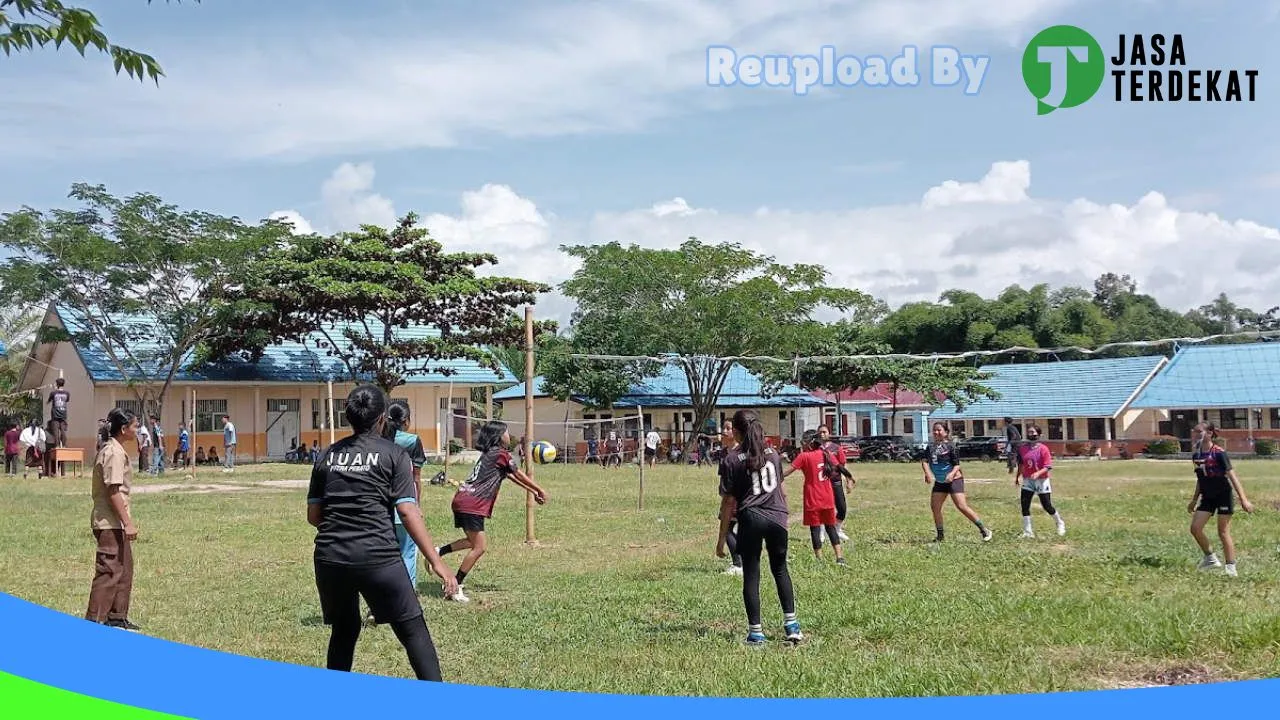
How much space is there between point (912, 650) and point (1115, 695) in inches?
70.3

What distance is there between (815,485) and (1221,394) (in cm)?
3762

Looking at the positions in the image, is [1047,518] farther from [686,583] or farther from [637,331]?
[637,331]

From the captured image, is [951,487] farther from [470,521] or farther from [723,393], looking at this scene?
[723,393]

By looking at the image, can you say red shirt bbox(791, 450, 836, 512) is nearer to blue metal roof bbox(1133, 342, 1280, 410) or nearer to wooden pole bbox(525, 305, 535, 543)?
wooden pole bbox(525, 305, 535, 543)

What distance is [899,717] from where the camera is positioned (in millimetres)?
6402

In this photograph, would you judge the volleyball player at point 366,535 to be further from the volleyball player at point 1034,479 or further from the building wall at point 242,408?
the building wall at point 242,408

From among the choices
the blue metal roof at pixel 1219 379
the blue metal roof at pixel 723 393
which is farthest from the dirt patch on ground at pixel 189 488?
the blue metal roof at pixel 1219 379

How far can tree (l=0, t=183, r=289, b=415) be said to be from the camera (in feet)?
107

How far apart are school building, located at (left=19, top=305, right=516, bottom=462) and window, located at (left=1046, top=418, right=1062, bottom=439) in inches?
826

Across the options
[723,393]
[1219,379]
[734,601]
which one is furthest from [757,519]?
[1219,379]

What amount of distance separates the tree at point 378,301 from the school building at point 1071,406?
15.6 m

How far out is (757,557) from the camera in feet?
27.6

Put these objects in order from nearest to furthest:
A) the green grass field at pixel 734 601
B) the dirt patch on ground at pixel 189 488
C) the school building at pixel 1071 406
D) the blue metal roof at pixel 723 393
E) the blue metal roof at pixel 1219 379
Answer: the green grass field at pixel 734 601 → the dirt patch on ground at pixel 189 488 → the school building at pixel 1071 406 → the blue metal roof at pixel 1219 379 → the blue metal roof at pixel 723 393

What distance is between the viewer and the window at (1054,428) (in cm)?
4603
